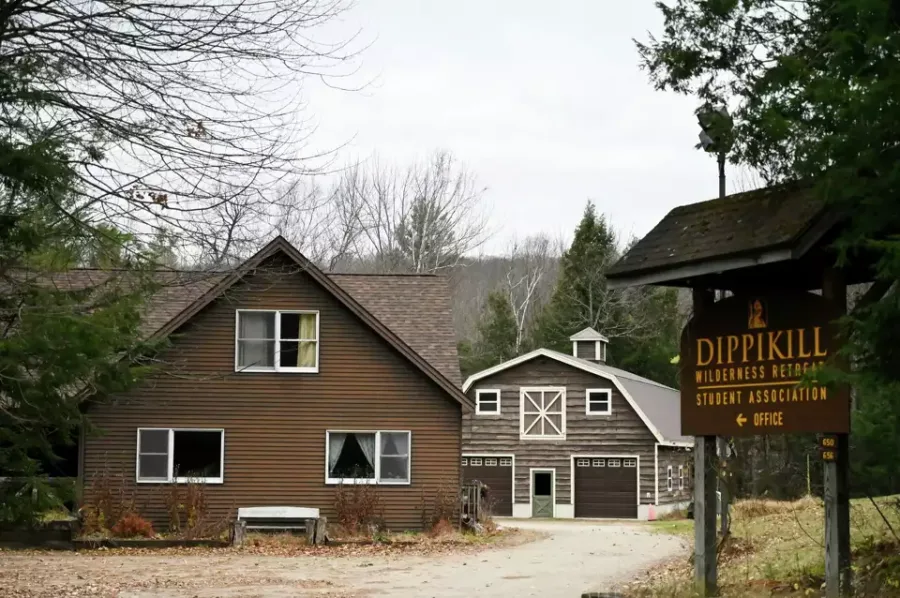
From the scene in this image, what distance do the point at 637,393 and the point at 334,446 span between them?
18.6 meters

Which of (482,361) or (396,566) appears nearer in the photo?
(396,566)

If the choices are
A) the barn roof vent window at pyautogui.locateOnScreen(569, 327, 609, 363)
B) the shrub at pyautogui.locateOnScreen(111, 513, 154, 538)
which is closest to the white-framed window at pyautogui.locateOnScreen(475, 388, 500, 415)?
the barn roof vent window at pyautogui.locateOnScreen(569, 327, 609, 363)

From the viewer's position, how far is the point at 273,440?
96.5ft

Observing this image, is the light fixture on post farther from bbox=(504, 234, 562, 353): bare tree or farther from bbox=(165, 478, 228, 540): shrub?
bbox=(504, 234, 562, 353): bare tree

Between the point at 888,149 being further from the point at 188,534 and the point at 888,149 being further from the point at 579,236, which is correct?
the point at 579,236

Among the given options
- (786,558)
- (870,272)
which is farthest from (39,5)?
(786,558)

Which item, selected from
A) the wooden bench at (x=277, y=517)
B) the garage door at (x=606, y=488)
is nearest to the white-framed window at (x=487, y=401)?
the garage door at (x=606, y=488)

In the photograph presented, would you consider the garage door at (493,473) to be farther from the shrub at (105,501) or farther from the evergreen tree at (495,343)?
the evergreen tree at (495,343)

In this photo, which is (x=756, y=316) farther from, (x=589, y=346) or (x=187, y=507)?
(x=589, y=346)

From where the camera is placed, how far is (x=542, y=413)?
44.9 metres

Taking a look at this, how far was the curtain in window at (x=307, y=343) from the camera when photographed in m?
29.6

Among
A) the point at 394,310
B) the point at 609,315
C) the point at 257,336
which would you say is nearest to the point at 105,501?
the point at 257,336

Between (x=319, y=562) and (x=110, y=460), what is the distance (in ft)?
29.3

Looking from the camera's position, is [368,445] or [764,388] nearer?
[764,388]
